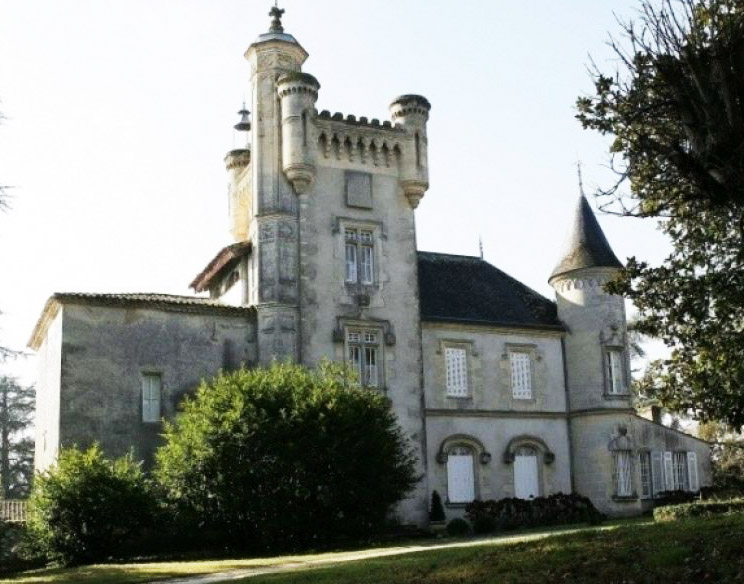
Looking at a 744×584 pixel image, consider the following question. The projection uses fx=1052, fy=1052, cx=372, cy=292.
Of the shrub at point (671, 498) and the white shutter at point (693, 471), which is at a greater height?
the white shutter at point (693, 471)

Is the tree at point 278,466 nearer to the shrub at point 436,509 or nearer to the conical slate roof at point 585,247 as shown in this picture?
the shrub at point 436,509

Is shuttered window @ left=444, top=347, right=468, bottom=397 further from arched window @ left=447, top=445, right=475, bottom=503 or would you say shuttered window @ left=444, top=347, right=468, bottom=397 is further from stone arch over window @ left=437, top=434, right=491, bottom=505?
arched window @ left=447, top=445, right=475, bottom=503

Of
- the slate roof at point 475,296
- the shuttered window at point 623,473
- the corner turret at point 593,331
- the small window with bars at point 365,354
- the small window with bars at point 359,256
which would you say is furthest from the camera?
the corner turret at point 593,331

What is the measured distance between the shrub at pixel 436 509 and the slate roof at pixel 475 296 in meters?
5.52

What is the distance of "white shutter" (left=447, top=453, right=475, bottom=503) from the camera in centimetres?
3241

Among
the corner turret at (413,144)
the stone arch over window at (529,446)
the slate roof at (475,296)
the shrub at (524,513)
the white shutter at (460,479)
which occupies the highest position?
the corner turret at (413,144)

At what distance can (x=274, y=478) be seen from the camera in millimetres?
24812

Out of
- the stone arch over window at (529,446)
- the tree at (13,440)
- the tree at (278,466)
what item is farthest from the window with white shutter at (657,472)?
the tree at (13,440)

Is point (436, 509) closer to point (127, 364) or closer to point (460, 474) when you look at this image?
point (460, 474)

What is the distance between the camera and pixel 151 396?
28906 millimetres

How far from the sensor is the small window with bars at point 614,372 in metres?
34.6

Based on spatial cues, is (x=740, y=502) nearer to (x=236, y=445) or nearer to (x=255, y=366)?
(x=236, y=445)

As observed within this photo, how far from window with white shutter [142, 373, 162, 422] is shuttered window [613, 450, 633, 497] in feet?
48.5

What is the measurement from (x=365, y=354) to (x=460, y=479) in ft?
16.4
